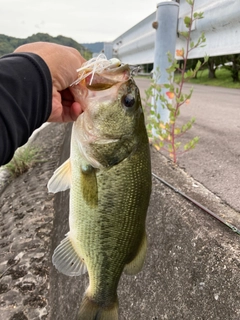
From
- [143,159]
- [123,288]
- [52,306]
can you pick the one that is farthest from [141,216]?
[52,306]

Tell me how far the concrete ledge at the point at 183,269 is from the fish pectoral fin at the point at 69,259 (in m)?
0.44

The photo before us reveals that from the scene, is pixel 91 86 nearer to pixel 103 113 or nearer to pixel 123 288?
pixel 103 113

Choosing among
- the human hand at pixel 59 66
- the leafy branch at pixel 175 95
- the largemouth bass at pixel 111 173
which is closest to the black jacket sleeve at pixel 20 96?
the human hand at pixel 59 66

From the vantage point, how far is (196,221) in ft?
6.88

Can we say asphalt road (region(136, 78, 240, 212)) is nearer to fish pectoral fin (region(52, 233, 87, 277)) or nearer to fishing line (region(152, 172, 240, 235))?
fishing line (region(152, 172, 240, 235))

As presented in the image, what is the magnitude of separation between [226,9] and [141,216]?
1.81 meters

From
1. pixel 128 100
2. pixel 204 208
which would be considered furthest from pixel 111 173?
pixel 204 208

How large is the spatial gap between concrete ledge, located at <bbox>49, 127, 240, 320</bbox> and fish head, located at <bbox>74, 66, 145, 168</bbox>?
64cm

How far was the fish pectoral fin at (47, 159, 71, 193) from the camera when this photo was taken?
1.89 metres

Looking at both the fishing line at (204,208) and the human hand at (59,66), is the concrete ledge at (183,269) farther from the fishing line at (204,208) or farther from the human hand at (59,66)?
the human hand at (59,66)

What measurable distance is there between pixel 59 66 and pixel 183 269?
1166 mm

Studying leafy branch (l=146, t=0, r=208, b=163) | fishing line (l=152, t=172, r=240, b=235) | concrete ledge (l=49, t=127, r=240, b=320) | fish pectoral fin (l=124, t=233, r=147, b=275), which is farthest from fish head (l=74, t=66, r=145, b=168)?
leafy branch (l=146, t=0, r=208, b=163)

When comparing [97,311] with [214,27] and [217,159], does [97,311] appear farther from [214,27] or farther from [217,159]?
[214,27]

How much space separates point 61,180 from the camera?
1.90 metres
